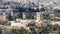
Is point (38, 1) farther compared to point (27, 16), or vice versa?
point (38, 1)

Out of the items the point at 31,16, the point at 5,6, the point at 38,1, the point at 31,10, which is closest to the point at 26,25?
the point at 31,16

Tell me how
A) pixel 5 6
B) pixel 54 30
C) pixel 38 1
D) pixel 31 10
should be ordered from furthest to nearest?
pixel 38 1 → pixel 5 6 → pixel 31 10 → pixel 54 30

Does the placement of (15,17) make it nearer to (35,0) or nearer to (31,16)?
(31,16)

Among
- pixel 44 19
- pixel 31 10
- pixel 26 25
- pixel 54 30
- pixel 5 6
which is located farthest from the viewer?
pixel 5 6

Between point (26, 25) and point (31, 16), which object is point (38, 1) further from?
point (26, 25)

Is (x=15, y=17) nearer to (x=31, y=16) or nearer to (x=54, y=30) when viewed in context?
(x=31, y=16)

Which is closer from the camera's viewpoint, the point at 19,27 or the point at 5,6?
the point at 19,27

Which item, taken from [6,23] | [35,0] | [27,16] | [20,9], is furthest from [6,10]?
[35,0]

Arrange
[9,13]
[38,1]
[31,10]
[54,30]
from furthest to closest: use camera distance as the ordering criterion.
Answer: [38,1] → [31,10] → [9,13] → [54,30]

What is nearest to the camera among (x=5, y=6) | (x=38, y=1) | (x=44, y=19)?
(x=44, y=19)
